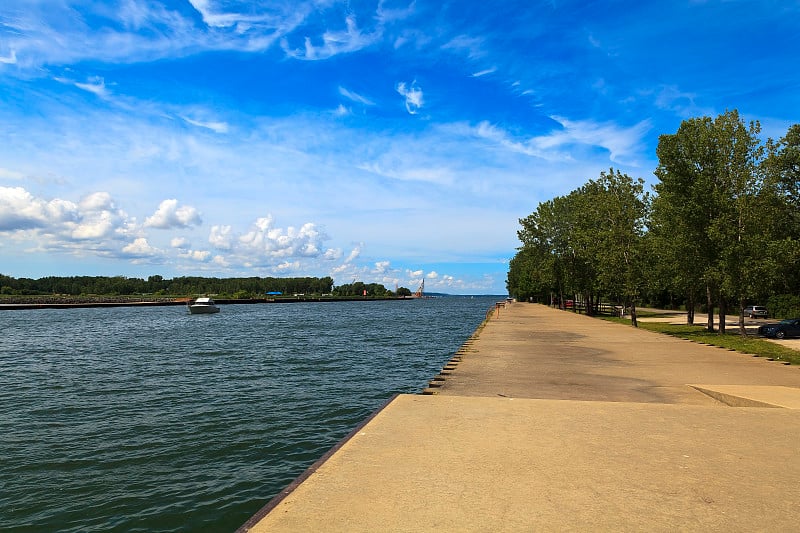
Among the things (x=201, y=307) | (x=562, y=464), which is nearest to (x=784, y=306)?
(x=562, y=464)

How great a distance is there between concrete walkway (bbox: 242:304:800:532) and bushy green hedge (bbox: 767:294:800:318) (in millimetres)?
44331

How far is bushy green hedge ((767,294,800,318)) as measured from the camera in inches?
1897

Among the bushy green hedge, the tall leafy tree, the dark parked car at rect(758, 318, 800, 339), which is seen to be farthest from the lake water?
the bushy green hedge

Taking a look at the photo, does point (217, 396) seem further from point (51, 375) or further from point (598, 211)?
point (598, 211)

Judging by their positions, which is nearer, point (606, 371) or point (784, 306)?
point (606, 371)

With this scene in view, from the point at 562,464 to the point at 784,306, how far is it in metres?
55.6

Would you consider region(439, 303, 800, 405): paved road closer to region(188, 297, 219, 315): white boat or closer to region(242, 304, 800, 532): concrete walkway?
region(242, 304, 800, 532): concrete walkway

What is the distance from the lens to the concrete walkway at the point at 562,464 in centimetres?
488

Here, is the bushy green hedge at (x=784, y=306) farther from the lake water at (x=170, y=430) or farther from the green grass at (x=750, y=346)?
the lake water at (x=170, y=430)

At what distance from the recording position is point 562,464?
255 inches

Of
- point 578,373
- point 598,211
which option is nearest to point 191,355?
point 578,373

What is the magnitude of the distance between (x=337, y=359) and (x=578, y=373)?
13396 mm

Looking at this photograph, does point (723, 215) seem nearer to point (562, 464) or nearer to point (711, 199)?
point (711, 199)

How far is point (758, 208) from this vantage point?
28.7 m
